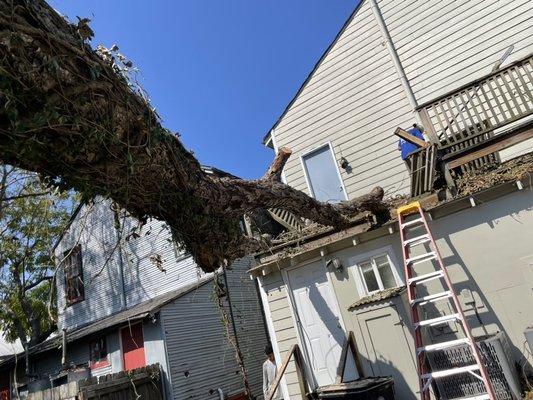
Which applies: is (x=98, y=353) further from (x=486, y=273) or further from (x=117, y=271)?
(x=486, y=273)

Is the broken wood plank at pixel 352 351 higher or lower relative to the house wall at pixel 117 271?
lower

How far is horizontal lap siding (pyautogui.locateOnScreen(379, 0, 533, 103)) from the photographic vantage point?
835cm

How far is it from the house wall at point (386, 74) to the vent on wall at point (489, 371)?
4103 millimetres

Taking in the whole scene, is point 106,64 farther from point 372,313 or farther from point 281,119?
point 281,119

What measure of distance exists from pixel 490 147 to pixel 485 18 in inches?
161

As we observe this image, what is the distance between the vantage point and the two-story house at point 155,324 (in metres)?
11.7

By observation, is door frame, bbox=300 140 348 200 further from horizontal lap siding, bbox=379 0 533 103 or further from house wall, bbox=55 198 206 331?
house wall, bbox=55 198 206 331

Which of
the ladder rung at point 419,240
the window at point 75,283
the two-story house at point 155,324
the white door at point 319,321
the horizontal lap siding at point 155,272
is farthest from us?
the window at point 75,283

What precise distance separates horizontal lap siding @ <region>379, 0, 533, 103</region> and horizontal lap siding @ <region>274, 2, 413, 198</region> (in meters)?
0.50

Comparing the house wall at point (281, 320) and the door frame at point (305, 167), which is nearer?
the house wall at point (281, 320)

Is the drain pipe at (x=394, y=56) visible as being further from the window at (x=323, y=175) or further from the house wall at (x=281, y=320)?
the house wall at (x=281, y=320)

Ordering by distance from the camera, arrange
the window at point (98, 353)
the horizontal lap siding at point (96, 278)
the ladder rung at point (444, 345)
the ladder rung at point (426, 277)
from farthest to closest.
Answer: the horizontal lap siding at point (96, 278), the window at point (98, 353), the ladder rung at point (426, 277), the ladder rung at point (444, 345)

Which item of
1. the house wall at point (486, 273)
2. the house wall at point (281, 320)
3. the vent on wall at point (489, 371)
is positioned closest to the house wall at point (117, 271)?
the house wall at point (281, 320)

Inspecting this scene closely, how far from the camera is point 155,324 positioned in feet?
38.5
